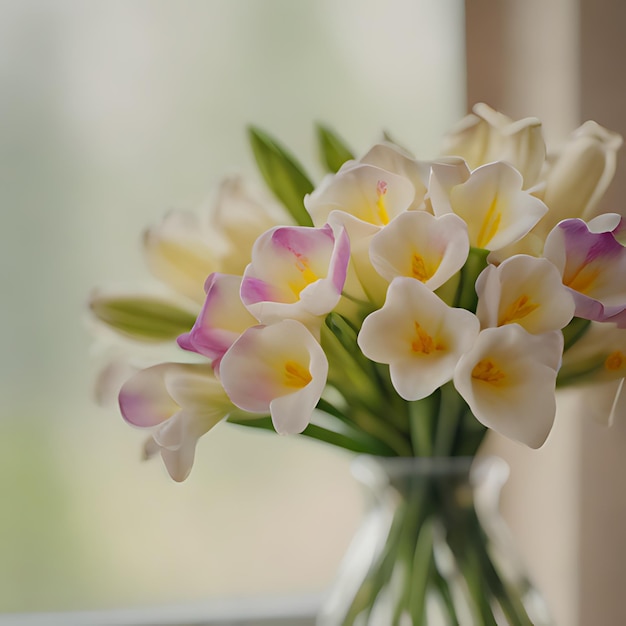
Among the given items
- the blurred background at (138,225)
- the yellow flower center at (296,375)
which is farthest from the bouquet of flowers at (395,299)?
the blurred background at (138,225)

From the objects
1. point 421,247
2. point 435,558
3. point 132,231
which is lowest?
point 435,558

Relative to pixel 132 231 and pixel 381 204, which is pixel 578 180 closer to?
pixel 381 204

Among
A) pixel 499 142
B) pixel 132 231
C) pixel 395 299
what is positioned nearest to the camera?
pixel 395 299

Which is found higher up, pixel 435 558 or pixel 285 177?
pixel 285 177

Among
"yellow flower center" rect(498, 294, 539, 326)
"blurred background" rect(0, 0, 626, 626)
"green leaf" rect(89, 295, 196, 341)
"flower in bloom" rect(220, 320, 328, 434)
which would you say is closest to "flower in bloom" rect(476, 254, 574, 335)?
"yellow flower center" rect(498, 294, 539, 326)

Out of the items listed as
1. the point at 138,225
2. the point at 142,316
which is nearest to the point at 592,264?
the point at 142,316

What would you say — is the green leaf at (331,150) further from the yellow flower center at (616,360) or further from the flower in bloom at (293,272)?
the yellow flower center at (616,360)

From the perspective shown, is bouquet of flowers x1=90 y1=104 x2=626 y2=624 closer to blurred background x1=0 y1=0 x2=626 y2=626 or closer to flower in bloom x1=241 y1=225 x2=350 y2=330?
flower in bloom x1=241 y1=225 x2=350 y2=330

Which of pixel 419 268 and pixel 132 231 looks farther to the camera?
pixel 132 231
